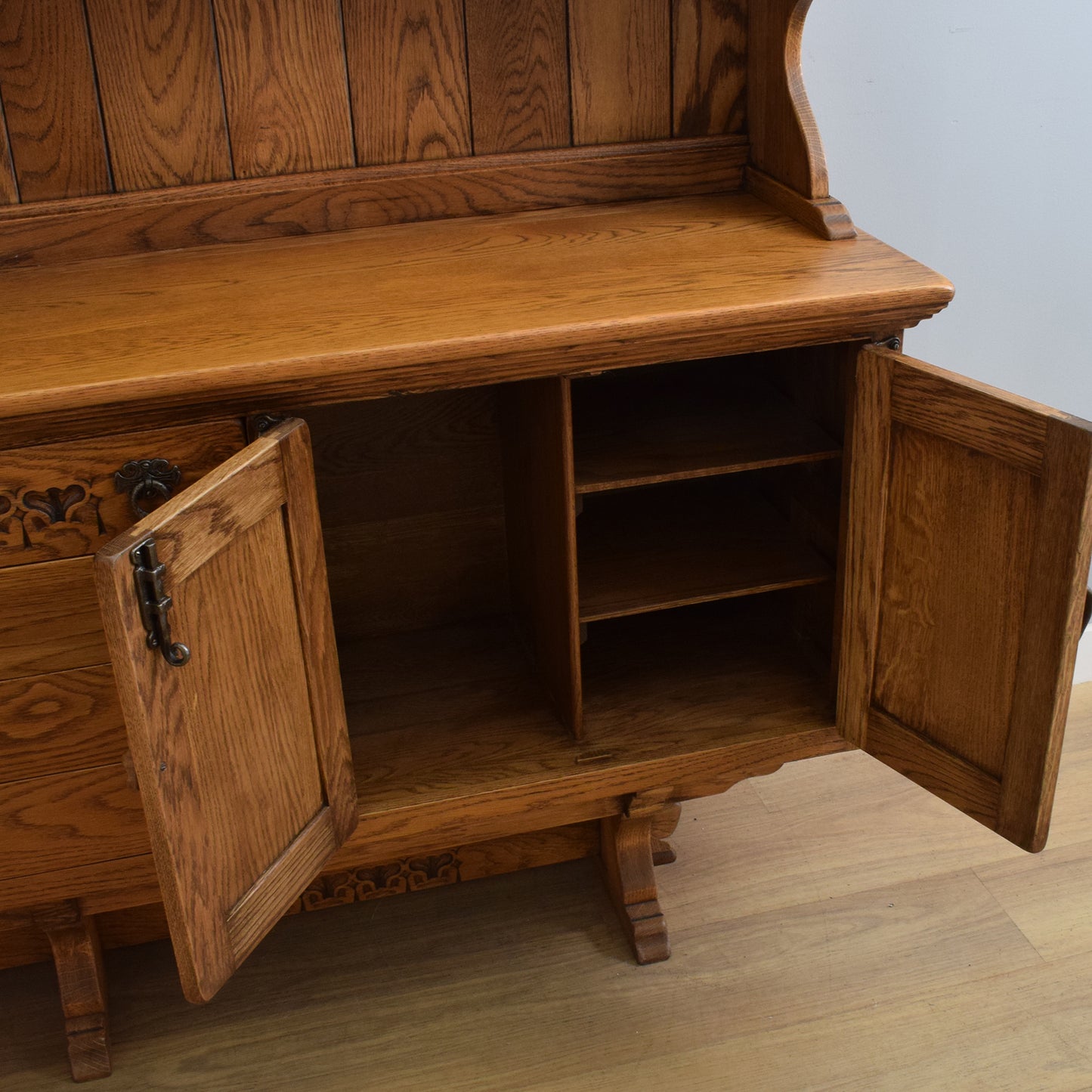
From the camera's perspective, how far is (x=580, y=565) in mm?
1812

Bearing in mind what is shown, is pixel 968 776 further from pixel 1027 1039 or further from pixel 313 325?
pixel 313 325

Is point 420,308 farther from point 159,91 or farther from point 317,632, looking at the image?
point 159,91

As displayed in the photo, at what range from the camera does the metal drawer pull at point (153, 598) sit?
1.14 meters

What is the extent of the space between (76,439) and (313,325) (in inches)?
11.3

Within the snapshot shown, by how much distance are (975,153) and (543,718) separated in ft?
3.70

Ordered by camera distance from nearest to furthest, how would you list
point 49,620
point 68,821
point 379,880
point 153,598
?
point 153,598 → point 49,620 → point 68,821 → point 379,880

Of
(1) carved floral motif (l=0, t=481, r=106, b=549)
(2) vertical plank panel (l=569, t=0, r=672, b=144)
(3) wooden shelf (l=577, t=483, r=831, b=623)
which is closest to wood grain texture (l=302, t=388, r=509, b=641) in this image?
(3) wooden shelf (l=577, t=483, r=831, b=623)

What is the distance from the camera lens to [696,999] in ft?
5.94

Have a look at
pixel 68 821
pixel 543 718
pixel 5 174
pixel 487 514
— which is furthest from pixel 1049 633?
pixel 5 174

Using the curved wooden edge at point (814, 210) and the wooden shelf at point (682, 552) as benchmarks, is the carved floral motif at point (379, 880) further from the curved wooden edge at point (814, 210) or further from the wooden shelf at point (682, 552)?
the curved wooden edge at point (814, 210)

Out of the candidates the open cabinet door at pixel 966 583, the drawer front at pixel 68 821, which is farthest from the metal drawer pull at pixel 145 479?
the open cabinet door at pixel 966 583

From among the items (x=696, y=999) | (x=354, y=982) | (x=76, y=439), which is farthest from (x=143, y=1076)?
(x=76, y=439)

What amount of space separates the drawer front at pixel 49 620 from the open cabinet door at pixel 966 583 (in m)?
0.91

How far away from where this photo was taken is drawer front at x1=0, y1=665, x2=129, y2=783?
4.83 ft
